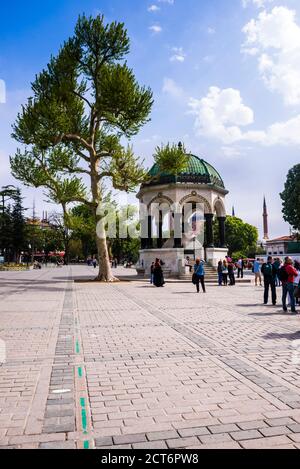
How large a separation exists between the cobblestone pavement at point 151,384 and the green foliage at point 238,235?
67.8 m

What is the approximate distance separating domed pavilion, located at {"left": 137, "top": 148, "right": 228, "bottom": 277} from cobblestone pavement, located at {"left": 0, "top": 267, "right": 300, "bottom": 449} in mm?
20417

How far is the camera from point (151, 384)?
15.2 ft

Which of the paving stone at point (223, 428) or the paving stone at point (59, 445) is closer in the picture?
the paving stone at point (59, 445)

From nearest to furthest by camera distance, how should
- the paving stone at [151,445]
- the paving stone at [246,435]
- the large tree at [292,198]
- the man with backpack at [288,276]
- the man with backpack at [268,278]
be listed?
1. the paving stone at [151,445]
2. the paving stone at [246,435]
3. the man with backpack at [288,276]
4. the man with backpack at [268,278]
5. the large tree at [292,198]

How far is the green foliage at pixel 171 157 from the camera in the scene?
23031 millimetres

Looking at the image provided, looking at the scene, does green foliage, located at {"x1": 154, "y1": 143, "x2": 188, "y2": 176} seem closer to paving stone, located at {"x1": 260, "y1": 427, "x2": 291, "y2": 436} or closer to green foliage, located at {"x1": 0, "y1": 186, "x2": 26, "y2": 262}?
paving stone, located at {"x1": 260, "y1": 427, "x2": 291, "y2": 436}

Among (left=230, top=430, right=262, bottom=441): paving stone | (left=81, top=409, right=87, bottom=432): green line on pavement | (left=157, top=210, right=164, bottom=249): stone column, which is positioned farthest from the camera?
(left=157, top=210, right=164, bottom=249): stone column

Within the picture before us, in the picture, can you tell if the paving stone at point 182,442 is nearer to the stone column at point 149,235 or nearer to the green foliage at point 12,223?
the stone column at point 149,235

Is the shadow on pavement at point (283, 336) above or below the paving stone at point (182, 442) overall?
below

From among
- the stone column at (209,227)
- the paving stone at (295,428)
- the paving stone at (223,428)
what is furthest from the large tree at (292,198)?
the paving stone at (223,428)

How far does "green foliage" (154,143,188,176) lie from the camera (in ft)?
75.6

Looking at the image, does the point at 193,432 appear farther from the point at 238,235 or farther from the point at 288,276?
the point at 238,235

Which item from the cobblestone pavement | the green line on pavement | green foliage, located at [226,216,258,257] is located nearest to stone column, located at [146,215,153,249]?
the cobblestone pavement

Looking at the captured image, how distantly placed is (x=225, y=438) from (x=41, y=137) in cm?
2240
